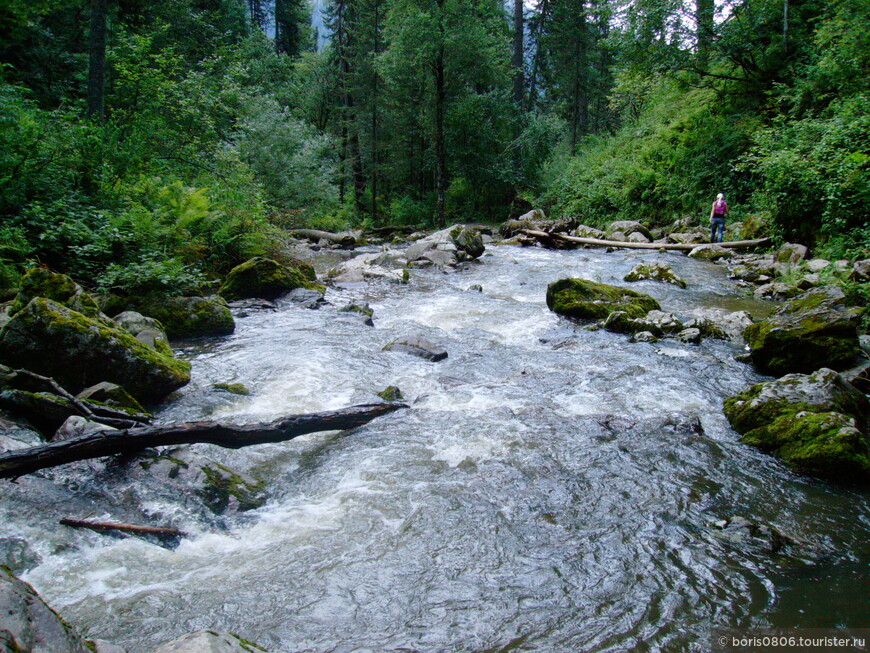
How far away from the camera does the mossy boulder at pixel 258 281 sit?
12625 millimetres

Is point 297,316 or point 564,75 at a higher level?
point 564,75

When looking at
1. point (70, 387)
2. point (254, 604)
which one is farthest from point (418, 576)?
point (70, 387)

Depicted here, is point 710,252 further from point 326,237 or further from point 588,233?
point 326,237

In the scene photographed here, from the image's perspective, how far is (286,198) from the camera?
2308 cm

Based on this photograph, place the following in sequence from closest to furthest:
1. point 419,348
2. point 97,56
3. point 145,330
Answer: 1. point 145,330
2. point 419,348
3. point 97,56

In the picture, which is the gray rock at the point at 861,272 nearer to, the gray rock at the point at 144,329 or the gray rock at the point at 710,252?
the gray rock at the point at 710,252

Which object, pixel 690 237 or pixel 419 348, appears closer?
pixel 419 348

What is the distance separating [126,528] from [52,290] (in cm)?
485

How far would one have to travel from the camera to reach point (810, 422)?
5.54m

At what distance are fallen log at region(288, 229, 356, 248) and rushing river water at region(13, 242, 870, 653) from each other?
1549 cm

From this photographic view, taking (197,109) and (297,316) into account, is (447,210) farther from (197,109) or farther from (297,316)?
(297,316)

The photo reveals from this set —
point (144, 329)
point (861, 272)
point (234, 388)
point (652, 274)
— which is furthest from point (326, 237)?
point (861, 272)

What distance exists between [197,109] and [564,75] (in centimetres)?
2997

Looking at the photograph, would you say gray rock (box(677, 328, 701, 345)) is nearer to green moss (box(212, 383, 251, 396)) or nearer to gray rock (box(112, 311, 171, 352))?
green moss (box(212, 383, 251, 396))
